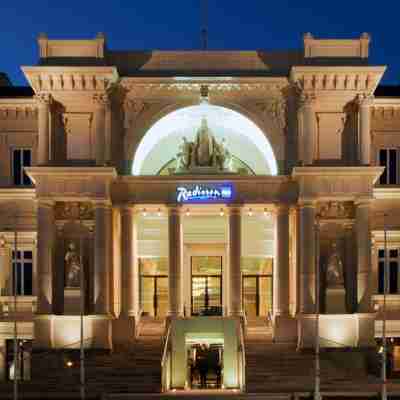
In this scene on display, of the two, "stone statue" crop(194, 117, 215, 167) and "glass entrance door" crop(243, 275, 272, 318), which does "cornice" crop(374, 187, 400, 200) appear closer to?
"stone statue" crop(194, 117, 215, 167)

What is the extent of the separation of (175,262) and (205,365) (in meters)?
6.89

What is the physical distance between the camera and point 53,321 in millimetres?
46188

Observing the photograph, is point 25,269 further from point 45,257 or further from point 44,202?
point 44,202

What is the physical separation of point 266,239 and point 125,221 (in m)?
12.5

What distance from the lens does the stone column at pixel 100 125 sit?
47375 millimetres

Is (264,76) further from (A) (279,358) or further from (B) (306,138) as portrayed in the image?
(A) (279,358)

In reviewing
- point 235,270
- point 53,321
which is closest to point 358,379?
point 235,270

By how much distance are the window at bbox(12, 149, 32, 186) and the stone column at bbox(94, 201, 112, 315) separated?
21.4ft

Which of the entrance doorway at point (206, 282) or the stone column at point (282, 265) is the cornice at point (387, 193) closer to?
the stone column at point (282, 265)

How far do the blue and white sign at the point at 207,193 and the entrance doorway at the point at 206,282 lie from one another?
9.72 m

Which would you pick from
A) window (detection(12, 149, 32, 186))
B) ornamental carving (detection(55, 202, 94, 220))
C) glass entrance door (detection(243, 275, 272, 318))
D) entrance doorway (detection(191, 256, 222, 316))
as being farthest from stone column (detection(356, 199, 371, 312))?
window (detection(12, 149, 32, 186))

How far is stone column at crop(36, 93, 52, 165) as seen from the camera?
155ft

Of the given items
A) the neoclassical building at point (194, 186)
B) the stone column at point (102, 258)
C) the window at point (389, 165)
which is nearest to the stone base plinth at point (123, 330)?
the neoclassical building at point (194, 186)

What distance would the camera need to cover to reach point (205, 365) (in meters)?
43.5
